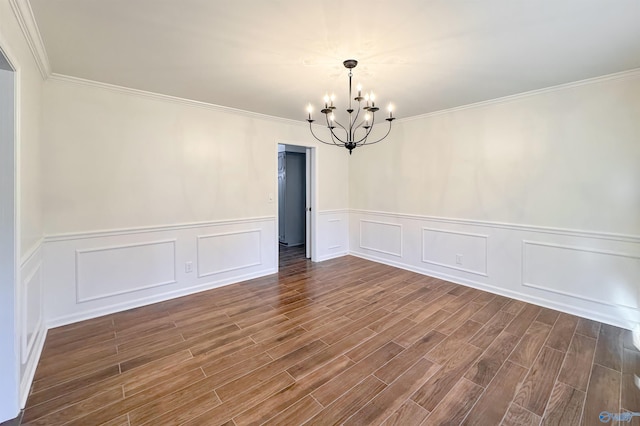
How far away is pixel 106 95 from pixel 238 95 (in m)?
1.39

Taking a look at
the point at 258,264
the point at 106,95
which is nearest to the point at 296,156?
the point at 258,264

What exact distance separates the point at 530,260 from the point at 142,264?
472 cm

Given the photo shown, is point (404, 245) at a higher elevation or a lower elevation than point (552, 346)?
higher

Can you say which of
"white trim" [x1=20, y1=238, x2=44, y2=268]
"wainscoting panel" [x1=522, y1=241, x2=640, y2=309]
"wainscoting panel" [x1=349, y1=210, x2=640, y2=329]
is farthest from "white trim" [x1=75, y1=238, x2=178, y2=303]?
"wainscoting panel" [x1=522, y1=241, x2=640, y2=309]

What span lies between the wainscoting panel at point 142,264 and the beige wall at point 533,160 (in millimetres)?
2705

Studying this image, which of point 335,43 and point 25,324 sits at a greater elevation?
point 335,43

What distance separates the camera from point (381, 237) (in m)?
5.14

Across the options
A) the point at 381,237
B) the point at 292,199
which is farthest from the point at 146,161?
the point at 381,237

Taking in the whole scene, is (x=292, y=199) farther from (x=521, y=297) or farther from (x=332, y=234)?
(x=521, y=297)

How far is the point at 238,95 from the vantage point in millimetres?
3375

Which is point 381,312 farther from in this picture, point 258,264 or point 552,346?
point 258,264

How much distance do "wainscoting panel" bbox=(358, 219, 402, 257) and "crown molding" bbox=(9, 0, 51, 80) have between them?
4.68 meters

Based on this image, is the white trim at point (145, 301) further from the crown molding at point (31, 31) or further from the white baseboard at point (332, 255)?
the crown molding at point (31, 31)

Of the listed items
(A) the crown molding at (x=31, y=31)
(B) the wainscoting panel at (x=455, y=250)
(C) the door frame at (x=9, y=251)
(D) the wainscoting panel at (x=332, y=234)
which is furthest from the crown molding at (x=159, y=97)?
(B) the wainscoting panel at (x=455, y=250)
